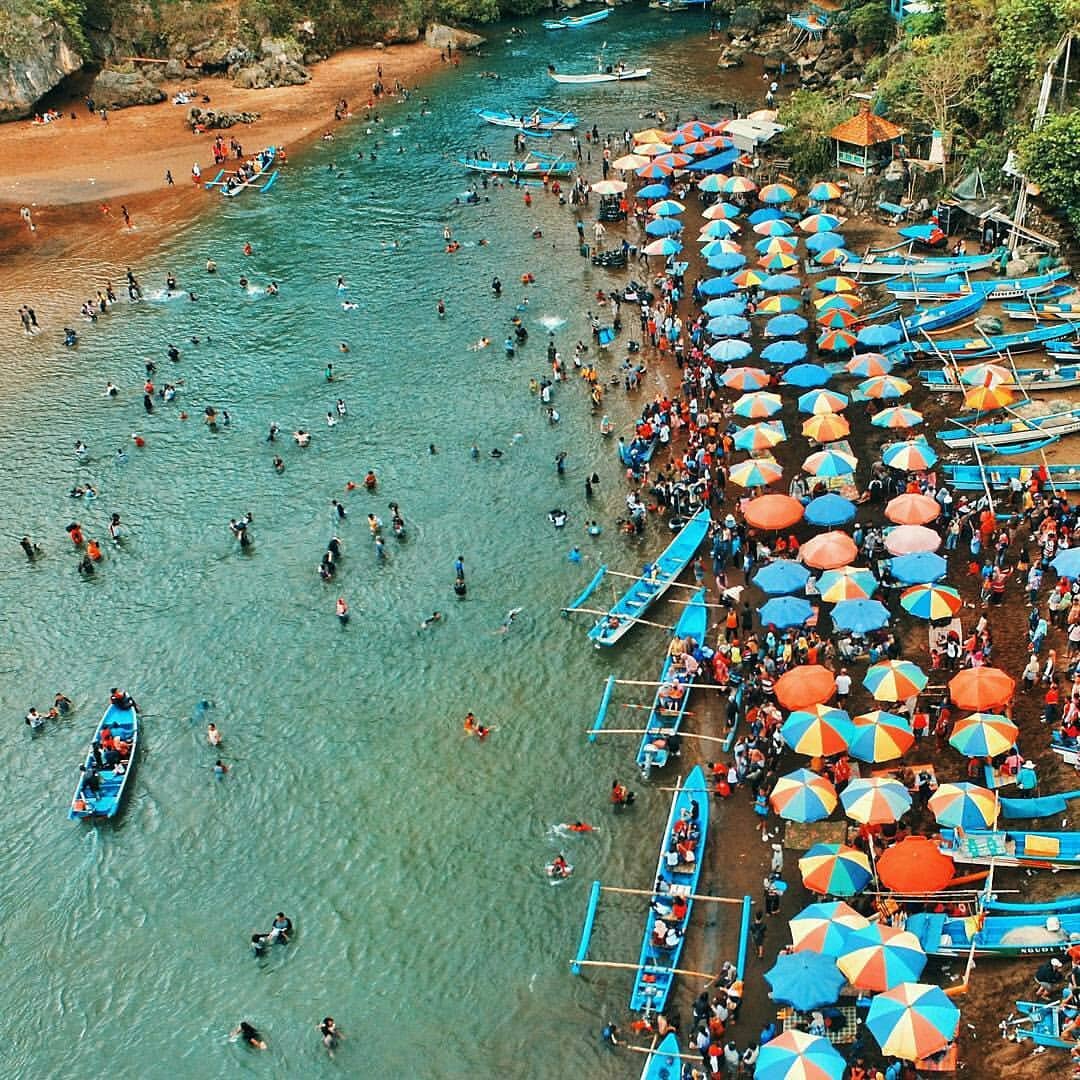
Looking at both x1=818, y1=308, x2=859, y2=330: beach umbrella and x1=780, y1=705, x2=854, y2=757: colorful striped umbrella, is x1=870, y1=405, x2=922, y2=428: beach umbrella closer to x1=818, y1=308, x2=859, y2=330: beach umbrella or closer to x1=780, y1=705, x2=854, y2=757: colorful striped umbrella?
x1=818, y1=308, x2=859, y2=330: beach umbrella

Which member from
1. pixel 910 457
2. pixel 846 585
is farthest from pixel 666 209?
pixel 846 585

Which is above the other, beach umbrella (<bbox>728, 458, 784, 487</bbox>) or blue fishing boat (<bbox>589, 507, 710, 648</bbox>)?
→ beach umbrella (<bbox>728, 458, 784, 487</bbox>)

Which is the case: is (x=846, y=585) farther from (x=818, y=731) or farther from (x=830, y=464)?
(x=818, y=731)

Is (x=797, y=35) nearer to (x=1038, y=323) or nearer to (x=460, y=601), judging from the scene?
(x=1038, y=323)

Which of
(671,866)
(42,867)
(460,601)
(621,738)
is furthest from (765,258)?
(42,867)

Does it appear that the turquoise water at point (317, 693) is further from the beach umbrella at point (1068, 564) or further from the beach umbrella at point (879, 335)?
the beach umbrella at point (1068, 564)

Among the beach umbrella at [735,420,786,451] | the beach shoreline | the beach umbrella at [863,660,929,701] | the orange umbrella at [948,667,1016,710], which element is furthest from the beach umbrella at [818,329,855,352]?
the beach shoreline
